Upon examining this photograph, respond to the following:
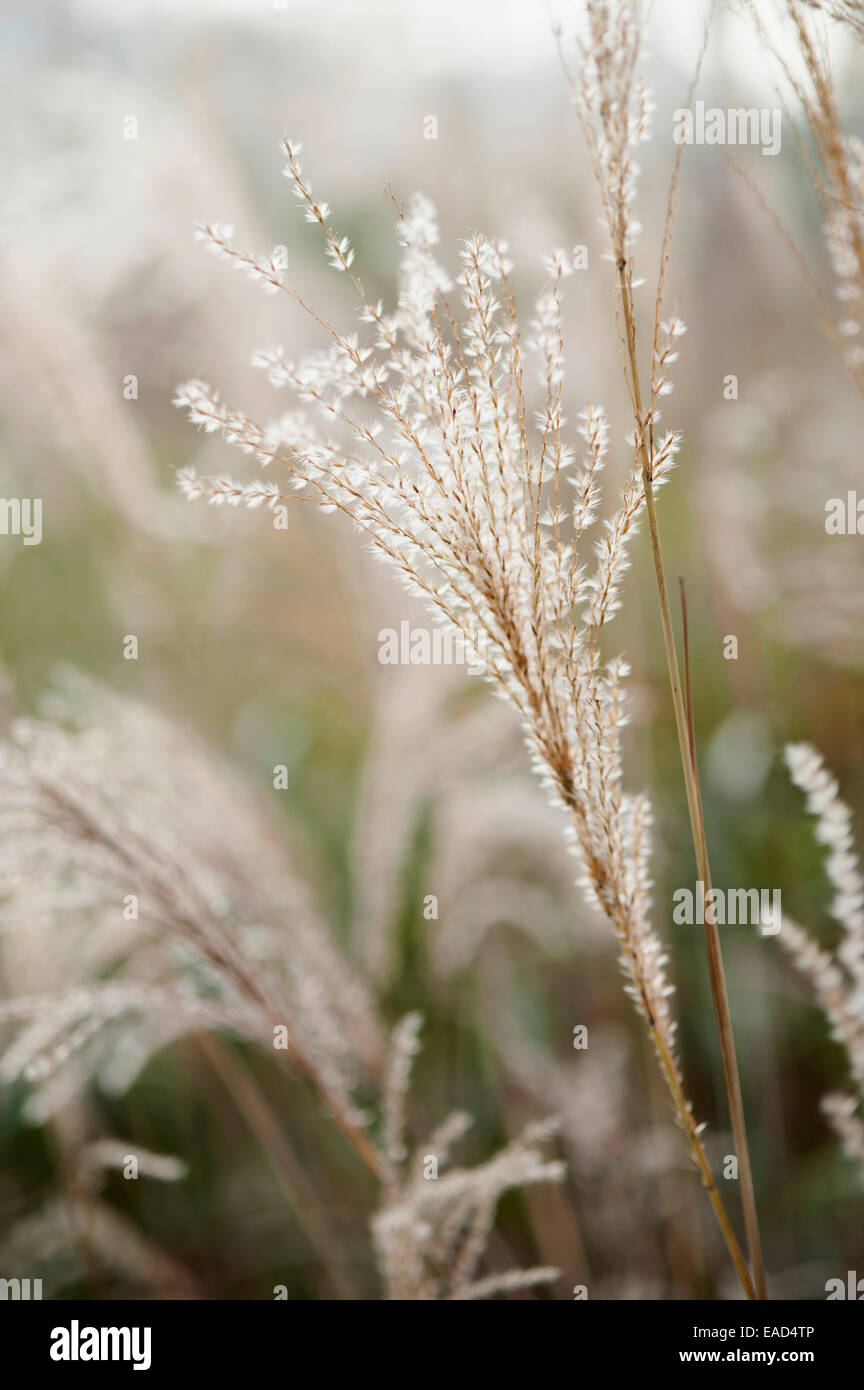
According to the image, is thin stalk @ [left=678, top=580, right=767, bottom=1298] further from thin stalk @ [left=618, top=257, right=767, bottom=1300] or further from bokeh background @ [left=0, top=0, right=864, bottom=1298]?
bokeh background @ [left=0, top=0, right=864, bottom=1298]

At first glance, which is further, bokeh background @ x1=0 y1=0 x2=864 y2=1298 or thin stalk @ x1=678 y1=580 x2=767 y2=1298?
bokeh background @ x1=0 y1=0 x2=864 y2=1298

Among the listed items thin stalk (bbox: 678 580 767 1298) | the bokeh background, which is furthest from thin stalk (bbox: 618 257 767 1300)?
the bokeh background

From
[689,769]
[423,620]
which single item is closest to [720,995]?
[689,769]

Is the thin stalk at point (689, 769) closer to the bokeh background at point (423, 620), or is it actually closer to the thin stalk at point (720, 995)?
the thin stalk at point (720, 995)

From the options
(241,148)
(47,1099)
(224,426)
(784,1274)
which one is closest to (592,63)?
(224,426)

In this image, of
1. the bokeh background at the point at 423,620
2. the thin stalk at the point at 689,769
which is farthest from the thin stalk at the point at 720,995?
the bokeh background at the point at 423,620

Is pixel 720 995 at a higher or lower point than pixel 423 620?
lower

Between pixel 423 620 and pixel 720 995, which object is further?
pixel 423 620

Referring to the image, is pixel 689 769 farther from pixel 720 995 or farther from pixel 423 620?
pixel 423 620

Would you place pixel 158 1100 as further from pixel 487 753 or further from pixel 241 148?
pixel 241 148

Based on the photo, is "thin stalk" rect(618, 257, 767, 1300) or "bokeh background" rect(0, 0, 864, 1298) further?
"bokeh background" rect(0, 0, 864, 1298)
